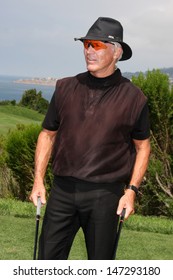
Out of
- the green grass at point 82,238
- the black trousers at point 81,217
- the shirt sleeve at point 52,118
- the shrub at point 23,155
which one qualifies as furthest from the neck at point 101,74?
the shrub at point 23,155

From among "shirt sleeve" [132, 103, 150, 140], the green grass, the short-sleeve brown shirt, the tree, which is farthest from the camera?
the tree

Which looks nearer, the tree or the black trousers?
the black trousers

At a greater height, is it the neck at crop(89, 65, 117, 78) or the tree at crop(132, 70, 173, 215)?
the neck at crop(89, 65, 117, 78)

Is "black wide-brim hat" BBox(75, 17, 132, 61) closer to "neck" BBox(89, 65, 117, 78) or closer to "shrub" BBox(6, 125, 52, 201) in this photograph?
"neck" BBox(89, 65, 117, 78)

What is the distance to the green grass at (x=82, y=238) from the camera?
5.59 meters

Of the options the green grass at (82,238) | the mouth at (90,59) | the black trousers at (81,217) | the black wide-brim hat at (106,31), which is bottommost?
the green grass at (82,238)

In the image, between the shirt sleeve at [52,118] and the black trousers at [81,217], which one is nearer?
the black trousers at [81,217]

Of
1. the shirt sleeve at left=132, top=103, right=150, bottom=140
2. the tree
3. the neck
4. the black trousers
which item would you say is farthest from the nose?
the tree

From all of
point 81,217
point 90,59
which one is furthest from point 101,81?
point 81,217

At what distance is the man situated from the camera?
10.3 feet

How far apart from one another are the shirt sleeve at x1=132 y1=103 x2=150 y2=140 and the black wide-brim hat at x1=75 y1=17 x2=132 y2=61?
45 cm

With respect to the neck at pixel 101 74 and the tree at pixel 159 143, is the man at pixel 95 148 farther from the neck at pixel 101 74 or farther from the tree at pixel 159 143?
the tree at pixel 159 143

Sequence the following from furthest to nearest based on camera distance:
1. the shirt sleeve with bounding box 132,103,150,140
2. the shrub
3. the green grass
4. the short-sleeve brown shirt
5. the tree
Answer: the shrub < the tree < the green grass < the shirt sleeve with bounding box 132,103,150,140 < the short-sleeve brown shirt

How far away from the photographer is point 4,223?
693 centimetres
